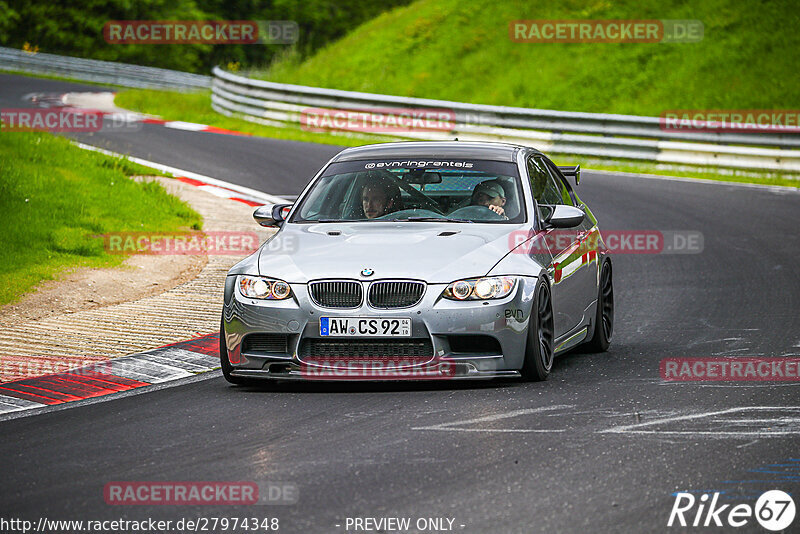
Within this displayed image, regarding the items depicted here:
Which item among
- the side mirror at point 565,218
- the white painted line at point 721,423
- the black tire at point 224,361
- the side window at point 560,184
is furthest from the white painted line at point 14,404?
the side window at point 560,184

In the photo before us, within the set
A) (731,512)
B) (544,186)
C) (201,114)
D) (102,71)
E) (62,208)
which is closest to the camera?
(731,512)

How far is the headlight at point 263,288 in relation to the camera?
8.09 meters

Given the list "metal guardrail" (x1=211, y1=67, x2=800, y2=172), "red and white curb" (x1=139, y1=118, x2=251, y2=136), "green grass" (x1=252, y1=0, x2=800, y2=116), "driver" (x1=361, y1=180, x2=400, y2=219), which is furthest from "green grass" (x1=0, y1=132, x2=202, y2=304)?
"green grass" (x1=252, y1=0, x2=800, y2=116)

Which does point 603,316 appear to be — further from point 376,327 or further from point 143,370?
point 143,370

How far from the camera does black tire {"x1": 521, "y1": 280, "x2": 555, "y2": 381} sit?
8.15m

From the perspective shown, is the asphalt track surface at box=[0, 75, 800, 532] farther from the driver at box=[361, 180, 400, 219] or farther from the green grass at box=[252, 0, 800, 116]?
the green grass at box=[252, 0, 800, 116]

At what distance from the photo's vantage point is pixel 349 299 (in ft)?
26.2

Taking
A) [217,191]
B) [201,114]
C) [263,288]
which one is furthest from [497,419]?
[201,114]

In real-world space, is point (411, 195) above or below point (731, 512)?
above

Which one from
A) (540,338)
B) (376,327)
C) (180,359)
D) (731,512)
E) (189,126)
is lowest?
(180,359)

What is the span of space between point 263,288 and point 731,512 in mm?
3666

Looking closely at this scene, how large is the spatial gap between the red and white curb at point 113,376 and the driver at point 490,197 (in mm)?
2184

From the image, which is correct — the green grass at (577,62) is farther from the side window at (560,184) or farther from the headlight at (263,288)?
the headlight at (263,288)

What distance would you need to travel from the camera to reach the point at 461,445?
6586 mm
